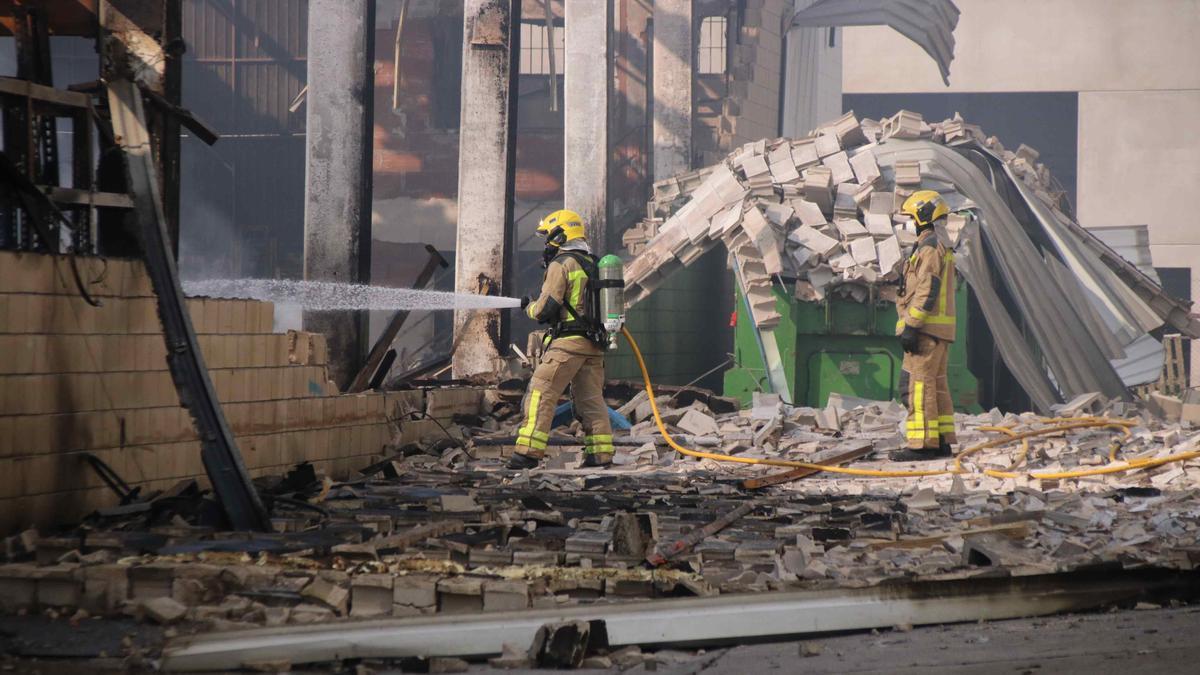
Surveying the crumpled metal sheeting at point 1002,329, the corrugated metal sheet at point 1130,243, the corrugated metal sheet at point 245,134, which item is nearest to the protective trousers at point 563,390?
the crumpled metal sheeting at point 1002,329

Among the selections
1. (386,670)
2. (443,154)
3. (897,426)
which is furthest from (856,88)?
(386,670)

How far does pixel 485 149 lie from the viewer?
1297 cm

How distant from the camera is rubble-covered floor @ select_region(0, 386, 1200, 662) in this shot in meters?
4.41

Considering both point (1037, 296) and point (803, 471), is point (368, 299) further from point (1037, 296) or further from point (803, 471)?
point (1037, 296)

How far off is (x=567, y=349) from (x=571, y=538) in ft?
12.6

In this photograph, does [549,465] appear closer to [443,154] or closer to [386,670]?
[386,670]

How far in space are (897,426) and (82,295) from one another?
738 centimetres

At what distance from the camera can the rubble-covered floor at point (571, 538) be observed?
4406mm

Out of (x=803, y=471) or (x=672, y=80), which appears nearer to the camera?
(x=803, y=471)

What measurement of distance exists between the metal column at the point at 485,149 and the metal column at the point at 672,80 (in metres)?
8.01

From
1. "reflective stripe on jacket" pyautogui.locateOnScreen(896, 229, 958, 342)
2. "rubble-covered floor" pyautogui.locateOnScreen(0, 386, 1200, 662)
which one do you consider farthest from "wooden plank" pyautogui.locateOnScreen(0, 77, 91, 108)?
"reflective stripe on jacket" pyautogui.locateOnScreen(896, 229, 958, 342)

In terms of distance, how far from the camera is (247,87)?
81.8 ft

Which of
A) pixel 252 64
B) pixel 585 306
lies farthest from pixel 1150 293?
pixel 252 64

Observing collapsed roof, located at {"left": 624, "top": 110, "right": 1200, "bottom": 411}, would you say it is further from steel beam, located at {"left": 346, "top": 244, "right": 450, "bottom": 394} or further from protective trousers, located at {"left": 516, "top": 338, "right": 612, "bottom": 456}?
steel beam, located at {"left": 346, "top": 244, "right": 450, "bottom": 394}
